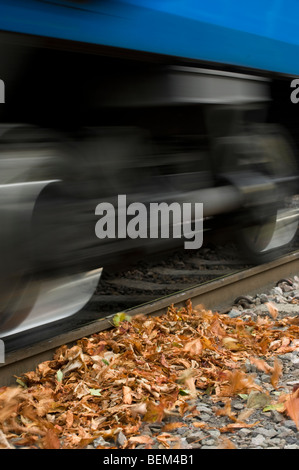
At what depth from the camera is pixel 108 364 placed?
296cm

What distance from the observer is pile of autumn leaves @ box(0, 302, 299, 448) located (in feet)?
7.95

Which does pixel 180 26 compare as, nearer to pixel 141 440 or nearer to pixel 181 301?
pixel 181 301

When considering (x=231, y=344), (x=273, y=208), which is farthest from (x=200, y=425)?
(x=273, y=208)

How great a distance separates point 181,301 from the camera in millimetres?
3809

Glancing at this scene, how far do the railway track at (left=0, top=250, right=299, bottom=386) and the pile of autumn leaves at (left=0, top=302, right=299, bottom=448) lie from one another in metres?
0.05

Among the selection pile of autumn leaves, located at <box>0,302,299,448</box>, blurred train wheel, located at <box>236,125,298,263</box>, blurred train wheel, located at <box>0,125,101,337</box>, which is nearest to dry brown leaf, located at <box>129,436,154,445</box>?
pile of autumn leaves, located at <box>0,302,299,448</box>

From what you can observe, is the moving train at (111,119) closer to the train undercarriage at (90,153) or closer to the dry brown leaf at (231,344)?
the train undercarriage at (90,153)

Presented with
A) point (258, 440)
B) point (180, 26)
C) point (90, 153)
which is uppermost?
point (180, 26)

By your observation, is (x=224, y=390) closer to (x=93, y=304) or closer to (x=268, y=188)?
(x=93, y=304)

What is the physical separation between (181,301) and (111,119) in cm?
115

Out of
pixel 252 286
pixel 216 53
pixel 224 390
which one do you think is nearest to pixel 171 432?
pixel 224 390

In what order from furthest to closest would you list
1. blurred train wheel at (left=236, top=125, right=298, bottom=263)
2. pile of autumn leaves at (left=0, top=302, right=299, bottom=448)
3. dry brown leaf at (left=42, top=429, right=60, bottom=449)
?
blurred train wheel at (left=236, top=125, right=298, bottom=263), pile of autumn leaves at (left=0, top=302, right=299, bottom=448), dry brown leaf at (left=42, top=429, right=60, bottom=449)

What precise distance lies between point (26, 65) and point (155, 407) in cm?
144

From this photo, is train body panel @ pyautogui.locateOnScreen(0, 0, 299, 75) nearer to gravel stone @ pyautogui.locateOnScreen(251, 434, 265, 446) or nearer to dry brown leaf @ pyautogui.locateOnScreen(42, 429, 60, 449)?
dry brown leaf @ pyautogui.locateOnScreen(42, 429, 60, 449)
